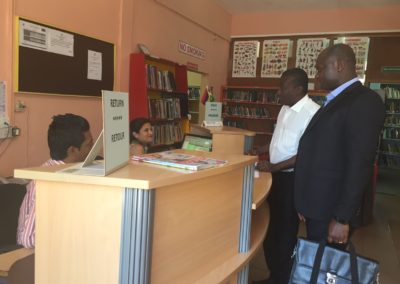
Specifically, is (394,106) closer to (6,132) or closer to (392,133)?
(392,133)

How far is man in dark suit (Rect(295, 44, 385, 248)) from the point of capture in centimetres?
168

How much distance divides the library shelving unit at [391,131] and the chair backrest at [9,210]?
6.68m

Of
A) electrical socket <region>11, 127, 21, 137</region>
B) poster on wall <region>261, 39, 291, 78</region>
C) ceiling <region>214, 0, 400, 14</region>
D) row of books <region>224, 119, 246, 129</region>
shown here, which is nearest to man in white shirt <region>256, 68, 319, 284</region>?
electrical socket <region>11, 127, 21, 137</region>

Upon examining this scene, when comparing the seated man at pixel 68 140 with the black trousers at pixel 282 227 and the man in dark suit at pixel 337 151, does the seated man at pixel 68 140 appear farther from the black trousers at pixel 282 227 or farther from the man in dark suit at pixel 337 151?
the black trousers at pixel 282 227

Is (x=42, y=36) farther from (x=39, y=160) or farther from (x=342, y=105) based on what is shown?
(x=342, y=105)

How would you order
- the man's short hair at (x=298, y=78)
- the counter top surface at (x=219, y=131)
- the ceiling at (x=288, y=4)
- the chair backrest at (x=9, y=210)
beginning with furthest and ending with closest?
the ceiling at (x=288, y=4) < the counter top surface at (x=219, y=131) < the man's short hair at (x=298, y=78) < the chair backrest at (x=9, y=210)

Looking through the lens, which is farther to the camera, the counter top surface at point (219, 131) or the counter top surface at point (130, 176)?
the counter top surface at point (219, 131)

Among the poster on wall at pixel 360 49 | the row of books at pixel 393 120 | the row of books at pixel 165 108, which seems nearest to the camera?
the row of books at pixel 165 108

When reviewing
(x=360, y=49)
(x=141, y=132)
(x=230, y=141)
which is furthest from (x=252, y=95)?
(x=230, y=141)

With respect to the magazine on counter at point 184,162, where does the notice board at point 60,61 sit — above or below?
above

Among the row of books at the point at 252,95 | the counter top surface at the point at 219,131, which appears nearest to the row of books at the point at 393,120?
the row of books at the point at 252,95

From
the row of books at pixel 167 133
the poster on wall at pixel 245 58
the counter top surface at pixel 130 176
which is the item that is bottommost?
the row of books at pixel 167 133

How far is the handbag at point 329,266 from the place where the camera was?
151 cm

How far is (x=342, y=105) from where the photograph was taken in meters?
1.76
